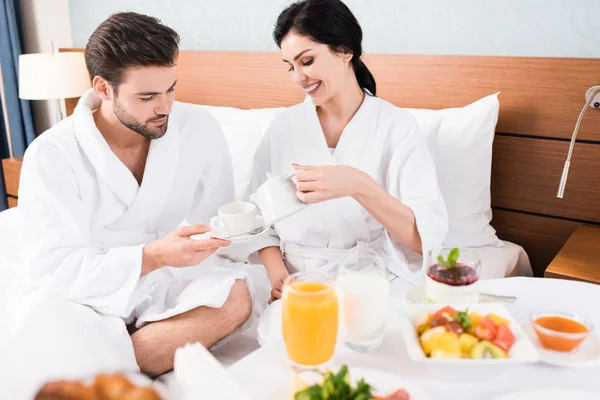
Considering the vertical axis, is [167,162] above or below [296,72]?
below

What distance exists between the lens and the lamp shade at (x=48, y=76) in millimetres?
2857

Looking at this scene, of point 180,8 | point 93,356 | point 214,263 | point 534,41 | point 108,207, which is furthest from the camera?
point 180,8

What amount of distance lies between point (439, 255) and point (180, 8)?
2.37 metres

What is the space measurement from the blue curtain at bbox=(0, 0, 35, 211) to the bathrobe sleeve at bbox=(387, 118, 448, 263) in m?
2.80

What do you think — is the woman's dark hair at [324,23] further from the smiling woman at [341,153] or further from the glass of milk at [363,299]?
the glass of milk at [363,299]

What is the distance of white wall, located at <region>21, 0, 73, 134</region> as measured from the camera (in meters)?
3.45

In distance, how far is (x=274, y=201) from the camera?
50.5 inches

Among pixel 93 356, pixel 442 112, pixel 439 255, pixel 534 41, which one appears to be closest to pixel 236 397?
pixel 439 255

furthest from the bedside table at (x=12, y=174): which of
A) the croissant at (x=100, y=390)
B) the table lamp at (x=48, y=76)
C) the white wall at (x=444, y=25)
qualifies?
the croissant at (x=100, y=390)

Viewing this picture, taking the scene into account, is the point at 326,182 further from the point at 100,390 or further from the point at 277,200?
the point at 100,390

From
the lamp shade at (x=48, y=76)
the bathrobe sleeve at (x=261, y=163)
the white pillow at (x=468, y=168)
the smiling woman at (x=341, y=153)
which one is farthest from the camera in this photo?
the lamp shade at (x=48, y=76)

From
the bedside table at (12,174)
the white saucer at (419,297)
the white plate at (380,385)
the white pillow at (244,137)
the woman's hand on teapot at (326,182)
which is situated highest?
the woman's hand on teapot at (326,182)

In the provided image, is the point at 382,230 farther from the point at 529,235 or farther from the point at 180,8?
the point at 180,8

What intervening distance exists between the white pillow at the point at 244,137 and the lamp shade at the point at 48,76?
45.2 inches
